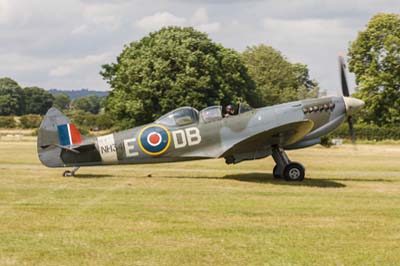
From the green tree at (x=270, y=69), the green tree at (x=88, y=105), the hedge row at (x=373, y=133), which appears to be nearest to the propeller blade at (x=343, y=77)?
the hedge row at (x=373, y=133)

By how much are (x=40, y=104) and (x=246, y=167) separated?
137120 millimetres

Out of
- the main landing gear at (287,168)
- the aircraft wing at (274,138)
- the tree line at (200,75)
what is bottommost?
the main landing gear at (287,168)

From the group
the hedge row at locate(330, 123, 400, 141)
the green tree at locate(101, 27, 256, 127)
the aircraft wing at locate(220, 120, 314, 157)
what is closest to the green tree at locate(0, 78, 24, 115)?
the green tree at locate(101, 27, 256, 127)

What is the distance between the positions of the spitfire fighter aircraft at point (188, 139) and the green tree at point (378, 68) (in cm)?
4166

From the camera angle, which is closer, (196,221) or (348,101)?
(196,221)

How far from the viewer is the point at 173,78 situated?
51.4 metres

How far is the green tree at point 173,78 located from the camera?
50125 millimetres

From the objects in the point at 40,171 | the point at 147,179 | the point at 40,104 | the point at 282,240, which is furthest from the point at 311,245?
the point at 40,104

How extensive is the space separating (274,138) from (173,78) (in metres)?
35.2

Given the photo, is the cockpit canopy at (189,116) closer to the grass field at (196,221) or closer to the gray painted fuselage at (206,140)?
the gray painted fuselage at (206,140)

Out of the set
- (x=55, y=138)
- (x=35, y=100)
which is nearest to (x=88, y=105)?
(x=35, y=100)

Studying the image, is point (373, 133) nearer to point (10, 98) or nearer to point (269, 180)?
point (269, 180)

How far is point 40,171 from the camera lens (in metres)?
19.3

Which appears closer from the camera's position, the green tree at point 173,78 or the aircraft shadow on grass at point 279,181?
the aircraft shadow on grass at point 279,181
